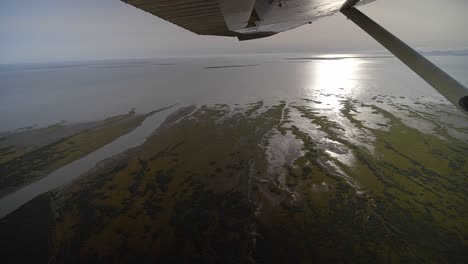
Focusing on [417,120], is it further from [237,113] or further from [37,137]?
[37,137]

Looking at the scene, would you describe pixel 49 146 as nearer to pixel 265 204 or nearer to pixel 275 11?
pixel 265 204

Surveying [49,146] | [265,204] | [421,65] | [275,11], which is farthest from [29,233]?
[421,65]

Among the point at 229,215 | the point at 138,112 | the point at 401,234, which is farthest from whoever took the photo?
the point at 138,112

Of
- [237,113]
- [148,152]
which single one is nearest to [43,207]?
[148,152]

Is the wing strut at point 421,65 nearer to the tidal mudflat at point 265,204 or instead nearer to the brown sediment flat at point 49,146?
the tidal mudflat at point 265,204

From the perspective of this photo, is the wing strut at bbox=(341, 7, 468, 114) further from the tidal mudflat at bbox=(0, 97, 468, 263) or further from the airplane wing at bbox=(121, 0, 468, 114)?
the tidal mudflat at bbox=(0, 97, 468, 263)

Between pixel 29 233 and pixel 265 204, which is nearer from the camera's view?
pixel 29 233

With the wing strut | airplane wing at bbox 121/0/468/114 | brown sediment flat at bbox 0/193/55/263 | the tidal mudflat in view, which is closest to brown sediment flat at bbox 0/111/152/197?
brown sediment flat at bbox 0/193/55/263
